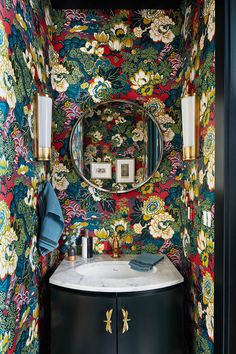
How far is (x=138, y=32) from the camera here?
2.32 meters

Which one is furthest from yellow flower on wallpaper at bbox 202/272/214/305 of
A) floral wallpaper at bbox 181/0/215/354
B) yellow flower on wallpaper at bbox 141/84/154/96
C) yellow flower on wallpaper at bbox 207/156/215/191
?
yellow flower on wallpaper at bbox 141/84/154/96

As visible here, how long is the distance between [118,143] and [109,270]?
0.88 m

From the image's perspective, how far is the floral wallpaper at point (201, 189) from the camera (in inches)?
65.0

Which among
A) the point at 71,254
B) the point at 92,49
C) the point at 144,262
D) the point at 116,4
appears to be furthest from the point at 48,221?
the point at 116,4

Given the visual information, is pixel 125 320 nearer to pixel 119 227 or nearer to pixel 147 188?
pixel 119 227

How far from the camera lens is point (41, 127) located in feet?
6.28

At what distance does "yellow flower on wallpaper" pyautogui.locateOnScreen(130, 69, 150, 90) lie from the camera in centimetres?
232

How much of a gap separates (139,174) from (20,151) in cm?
93

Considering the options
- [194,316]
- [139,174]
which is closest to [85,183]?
[139,174]

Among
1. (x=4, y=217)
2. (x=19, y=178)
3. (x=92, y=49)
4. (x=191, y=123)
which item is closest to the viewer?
(x=4, y=217)

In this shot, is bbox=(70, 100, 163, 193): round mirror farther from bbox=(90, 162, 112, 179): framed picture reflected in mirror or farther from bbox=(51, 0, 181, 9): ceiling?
bbox=(51, 0, 181, 9): ceiling

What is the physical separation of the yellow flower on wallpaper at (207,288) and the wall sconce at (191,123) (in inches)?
26.4

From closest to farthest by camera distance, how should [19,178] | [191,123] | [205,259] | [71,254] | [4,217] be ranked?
[4,217], [19,178], [205,259], [191,123], [71,254]

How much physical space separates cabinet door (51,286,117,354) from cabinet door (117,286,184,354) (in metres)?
0.06
